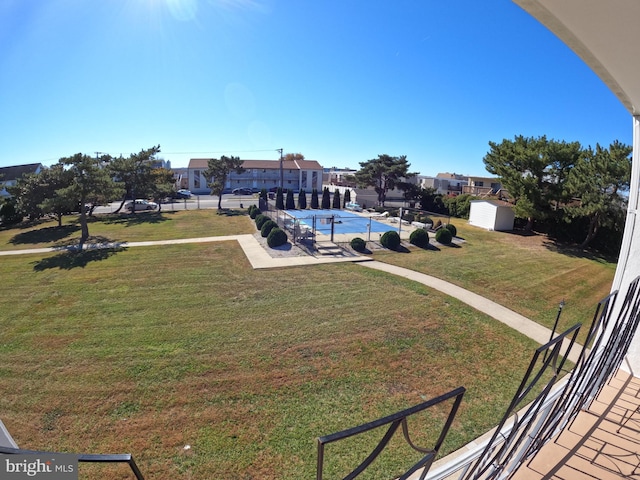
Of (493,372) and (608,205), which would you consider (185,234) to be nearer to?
(493,372)

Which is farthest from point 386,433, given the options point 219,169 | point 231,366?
point 219,169

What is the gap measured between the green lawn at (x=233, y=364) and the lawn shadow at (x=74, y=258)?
93cm

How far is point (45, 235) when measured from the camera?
1780cm

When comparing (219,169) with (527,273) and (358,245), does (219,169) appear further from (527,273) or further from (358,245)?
(527,273)

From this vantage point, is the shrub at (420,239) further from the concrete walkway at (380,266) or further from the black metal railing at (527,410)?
the black metal railing at (527,410)

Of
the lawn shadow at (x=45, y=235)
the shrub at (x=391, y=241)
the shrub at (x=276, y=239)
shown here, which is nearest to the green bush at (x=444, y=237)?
the shrub at (x=391, y=241)

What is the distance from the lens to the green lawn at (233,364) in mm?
4590

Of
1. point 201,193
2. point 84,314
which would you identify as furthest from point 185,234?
point 201,193

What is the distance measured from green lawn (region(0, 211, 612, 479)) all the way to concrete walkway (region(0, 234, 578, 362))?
0.56 meters

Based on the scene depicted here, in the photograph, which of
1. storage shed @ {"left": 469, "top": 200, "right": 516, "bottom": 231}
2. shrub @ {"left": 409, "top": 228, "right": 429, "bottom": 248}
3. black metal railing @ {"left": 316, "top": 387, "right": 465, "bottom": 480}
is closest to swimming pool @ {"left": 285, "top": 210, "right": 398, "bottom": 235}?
shrub @ {"left": 409, "top": 228, "right": 429, "bottom": 248}

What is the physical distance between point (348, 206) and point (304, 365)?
26392 mm

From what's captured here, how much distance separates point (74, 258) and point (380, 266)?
12.3m

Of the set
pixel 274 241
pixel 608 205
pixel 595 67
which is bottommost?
pixel 274 241

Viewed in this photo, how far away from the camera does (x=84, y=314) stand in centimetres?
843
